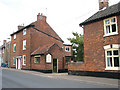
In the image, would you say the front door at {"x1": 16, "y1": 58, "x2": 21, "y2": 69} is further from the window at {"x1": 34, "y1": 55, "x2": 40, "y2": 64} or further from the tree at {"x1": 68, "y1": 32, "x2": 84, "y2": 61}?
the tree at {"x1": 68, "y1": 32, "x2": 84, "y2": 61}

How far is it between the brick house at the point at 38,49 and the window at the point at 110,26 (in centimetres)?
1122

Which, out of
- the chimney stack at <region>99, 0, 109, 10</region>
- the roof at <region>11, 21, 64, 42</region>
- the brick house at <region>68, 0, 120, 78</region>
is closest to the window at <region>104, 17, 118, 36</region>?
the brick house at <region>68, 0, 120, 78</region>

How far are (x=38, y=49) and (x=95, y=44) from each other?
13975mm

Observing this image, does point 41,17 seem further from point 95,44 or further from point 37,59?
point 95,44

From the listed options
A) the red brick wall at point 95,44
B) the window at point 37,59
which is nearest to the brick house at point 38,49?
the window at point 37,59

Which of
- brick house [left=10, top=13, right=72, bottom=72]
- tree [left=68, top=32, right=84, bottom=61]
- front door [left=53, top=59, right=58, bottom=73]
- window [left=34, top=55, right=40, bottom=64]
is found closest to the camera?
brick house [left=10, top=13, right=72, bottom=72]

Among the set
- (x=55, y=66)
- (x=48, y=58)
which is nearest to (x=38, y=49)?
(x=48, y=58)

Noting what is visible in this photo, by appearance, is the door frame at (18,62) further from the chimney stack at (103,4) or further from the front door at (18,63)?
the chimney stack at (103,4)

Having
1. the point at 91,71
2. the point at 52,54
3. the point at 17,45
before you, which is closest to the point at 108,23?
the point at 91,71

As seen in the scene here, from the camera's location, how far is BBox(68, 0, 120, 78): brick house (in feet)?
46.7

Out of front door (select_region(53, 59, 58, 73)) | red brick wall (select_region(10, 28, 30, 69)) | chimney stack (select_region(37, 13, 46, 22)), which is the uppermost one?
chimney stack (select_region(37, 13, 46, 22))

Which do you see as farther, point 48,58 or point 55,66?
point 55,66

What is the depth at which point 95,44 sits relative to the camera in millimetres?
Result: 16281

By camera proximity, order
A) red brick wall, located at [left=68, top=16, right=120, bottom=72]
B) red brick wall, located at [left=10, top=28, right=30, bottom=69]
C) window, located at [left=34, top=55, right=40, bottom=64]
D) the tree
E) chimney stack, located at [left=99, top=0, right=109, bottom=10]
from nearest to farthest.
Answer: red brick wall, located at [left=68, top=16, right=120, bottom=72] → chimney stack, located at [left=99, top=0, right=109, bottom=10] → window, located at [left=34, top=55, right=40, bottom=64] → red brick wall, located at [left=10, top=28, right=30, bottom=69] → the tree
